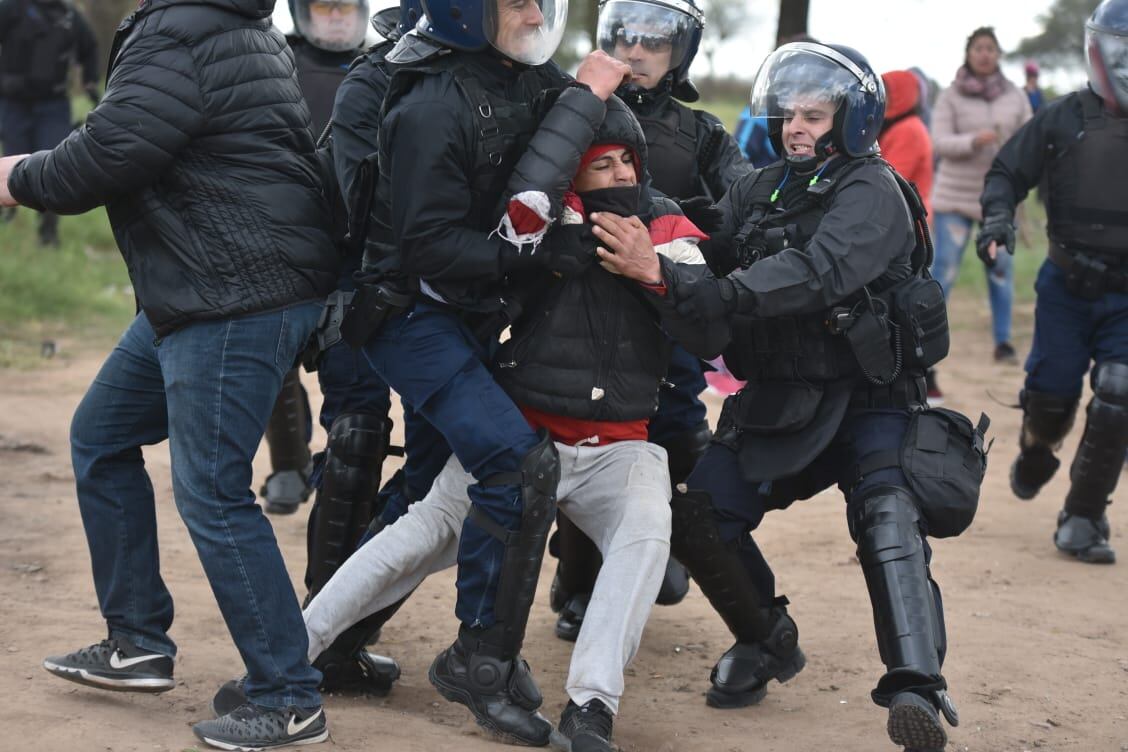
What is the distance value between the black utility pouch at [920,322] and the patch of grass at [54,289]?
6.65 meters

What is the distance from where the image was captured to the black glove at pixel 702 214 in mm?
4461

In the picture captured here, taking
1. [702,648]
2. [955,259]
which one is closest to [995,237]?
[702,648]

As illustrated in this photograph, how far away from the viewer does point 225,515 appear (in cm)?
376

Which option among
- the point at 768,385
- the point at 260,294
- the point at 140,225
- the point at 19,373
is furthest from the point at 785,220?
the point at 19,373

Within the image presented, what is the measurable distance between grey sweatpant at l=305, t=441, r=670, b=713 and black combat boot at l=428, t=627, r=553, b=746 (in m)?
0.17

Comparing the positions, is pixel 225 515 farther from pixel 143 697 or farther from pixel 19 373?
pixel 19 373

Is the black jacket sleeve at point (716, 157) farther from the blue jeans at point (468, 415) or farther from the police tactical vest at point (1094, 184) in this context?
the police tactical vest at point (1094, 184)

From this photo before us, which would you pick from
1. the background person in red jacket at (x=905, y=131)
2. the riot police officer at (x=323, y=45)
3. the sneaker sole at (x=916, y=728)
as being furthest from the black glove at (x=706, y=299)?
the background person in red jacket at (x=905, y=131)

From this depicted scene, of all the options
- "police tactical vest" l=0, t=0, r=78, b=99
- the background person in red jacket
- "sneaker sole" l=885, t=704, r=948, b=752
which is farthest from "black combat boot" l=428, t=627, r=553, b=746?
"police tactical vest" l=0, t=0, r=78, b=99

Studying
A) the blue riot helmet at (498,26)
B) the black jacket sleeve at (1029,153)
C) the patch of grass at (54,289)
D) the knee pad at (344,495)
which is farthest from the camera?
the patch of grass at (54,289)

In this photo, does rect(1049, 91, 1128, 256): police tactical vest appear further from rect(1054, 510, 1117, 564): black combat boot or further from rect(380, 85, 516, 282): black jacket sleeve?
rect(380, 85, 516, 282): black jacket sleeve

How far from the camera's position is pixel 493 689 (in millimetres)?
3953

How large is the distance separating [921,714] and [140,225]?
2.25 metres

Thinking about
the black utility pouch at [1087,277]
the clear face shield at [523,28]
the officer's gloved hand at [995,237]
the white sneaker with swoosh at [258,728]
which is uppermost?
the clear face shield at [523,28]
